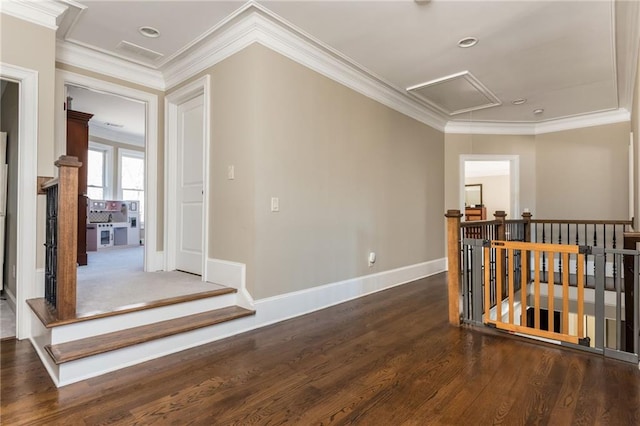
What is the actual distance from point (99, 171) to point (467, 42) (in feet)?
25.9

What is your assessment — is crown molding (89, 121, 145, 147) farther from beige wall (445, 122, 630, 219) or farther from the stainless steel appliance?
beige wall (445, 122, 630, 219)

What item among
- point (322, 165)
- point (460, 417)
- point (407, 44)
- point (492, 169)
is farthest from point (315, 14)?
point (492, 169)

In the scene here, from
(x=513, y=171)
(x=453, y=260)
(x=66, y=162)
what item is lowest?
(x=453, y=260)

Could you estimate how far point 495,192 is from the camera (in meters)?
11.7

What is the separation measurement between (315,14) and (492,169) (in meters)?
10.4

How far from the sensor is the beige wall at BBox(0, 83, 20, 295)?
319 centimetres

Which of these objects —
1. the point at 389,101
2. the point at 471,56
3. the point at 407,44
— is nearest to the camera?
the point at 407,44

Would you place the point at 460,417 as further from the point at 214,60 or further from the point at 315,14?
the point at 214,60

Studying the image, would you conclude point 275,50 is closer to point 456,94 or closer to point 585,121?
point 456,94

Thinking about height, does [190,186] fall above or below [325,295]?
above

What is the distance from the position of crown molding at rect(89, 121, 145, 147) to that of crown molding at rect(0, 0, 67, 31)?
4.86 meters

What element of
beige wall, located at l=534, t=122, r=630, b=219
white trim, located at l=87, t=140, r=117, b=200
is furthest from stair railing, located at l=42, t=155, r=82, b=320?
beige wall, located at l=534, t=122, r=630, b=219

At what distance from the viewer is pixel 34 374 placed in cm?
211

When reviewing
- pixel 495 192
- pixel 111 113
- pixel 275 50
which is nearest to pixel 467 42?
pixel 275 50
